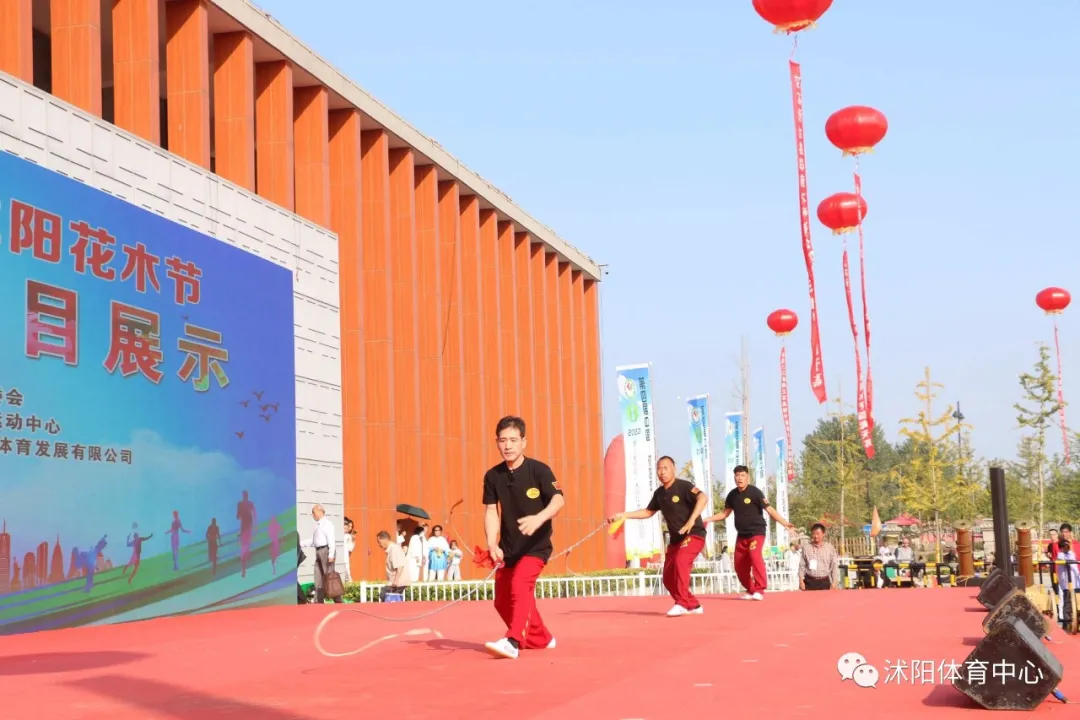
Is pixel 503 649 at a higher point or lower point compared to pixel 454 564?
higher

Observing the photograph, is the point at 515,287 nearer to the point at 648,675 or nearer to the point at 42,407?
the point at 42,407

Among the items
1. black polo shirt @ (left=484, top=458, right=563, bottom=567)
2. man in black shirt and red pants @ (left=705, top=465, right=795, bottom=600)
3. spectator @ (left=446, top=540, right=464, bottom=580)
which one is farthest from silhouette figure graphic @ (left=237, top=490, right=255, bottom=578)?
black polo shirt @ (left=484, top=458, right=563, bottom=567)

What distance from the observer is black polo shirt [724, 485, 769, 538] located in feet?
59.2

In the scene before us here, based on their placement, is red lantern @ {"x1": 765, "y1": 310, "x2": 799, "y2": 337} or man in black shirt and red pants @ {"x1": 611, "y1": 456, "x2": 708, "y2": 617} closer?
man in black shirt and red pants @ {"x1": 611, "y1": 456, "x2": 708, "y2": 617}

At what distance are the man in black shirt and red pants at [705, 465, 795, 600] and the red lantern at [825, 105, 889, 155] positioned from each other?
8245 millimetres

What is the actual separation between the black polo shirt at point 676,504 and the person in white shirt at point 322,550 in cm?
854

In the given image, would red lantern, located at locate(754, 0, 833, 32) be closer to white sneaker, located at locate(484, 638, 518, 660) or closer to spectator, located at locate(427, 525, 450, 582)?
white sneaker, located at locate(484, 638, 518, 660)

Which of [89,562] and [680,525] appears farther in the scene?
[89,562]

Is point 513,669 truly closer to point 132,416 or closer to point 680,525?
point 680,525

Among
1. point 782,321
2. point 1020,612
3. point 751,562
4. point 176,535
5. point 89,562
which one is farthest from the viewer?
point 782,321

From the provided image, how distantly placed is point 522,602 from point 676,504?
17.1 feet

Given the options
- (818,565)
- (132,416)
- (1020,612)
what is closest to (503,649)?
(1020,612)

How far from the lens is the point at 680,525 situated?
15.0m

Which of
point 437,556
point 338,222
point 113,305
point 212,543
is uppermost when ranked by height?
point 338,222
